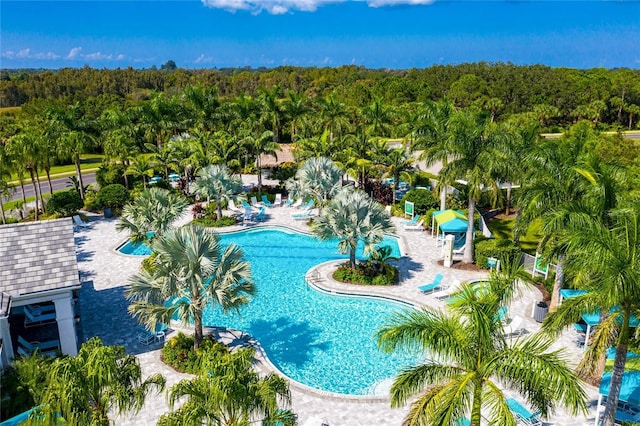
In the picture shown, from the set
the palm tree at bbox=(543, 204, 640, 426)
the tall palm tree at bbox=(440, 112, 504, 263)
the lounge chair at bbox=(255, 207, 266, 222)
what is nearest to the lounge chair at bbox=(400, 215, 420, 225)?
the tall palm tree at bbox=(440, 112, 504, 263)

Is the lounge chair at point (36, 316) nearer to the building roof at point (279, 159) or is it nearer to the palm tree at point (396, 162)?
the palm tree at point (396, 162)

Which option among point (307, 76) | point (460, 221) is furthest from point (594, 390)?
point (307, 76)

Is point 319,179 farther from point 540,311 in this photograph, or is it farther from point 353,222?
point 540,311

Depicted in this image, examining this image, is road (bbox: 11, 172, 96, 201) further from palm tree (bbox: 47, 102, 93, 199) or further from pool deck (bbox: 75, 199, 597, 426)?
pool deck (bbox: 75, 199, 597, 426)

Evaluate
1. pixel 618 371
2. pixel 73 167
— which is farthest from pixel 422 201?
pixel 73 167

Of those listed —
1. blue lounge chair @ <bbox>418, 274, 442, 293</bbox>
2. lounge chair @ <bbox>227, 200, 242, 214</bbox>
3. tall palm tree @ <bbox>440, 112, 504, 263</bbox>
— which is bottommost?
blue lounge chair @ <bbox>418, 274, 442, 293</bbox>

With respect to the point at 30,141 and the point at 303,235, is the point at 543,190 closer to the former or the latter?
the point at 303,235

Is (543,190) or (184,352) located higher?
(543,190)
